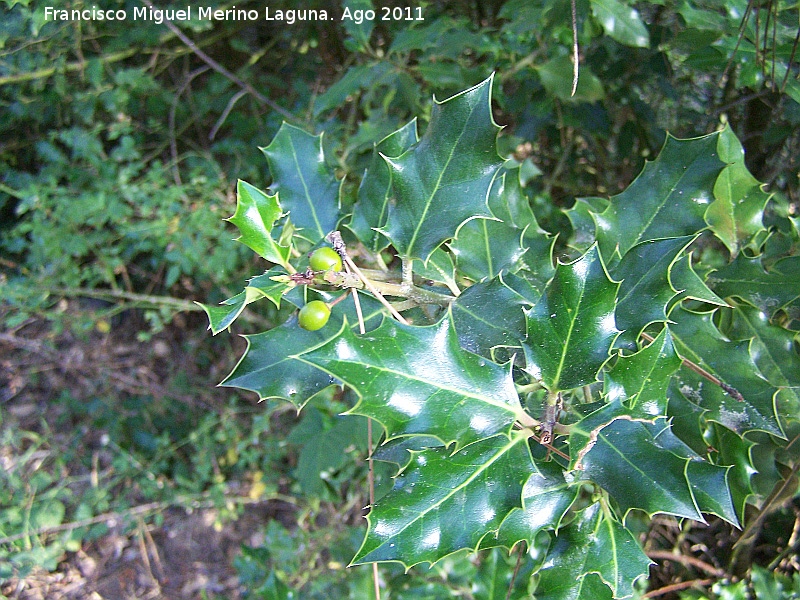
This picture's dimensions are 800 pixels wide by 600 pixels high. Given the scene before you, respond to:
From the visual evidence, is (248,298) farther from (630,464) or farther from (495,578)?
(495,578)

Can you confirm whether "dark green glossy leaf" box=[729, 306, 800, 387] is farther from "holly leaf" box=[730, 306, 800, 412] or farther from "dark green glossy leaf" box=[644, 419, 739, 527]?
"dark green glossy leaf" box=[644, 419, 739, 527]

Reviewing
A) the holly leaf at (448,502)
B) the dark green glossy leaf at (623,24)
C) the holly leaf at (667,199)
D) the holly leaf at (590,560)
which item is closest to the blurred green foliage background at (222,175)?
the dark green glossy leaf at (623,24)

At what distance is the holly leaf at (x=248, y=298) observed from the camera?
0.72 meters

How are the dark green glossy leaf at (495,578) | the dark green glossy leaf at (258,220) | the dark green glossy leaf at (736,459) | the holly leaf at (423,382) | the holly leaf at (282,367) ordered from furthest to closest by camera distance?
the dark green glossy leaf at (495,578) < the dark green glossy leaf at (736,459) < the holly leaf at (282,367) < the dark green glossy leaf at (258,220) < the holly leaf at (423,382)

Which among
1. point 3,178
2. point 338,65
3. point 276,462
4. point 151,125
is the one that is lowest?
point 276,462

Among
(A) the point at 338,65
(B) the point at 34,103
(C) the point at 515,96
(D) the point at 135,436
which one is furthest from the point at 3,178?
(C) the point at 515,96

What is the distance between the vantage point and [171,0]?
8.23ft

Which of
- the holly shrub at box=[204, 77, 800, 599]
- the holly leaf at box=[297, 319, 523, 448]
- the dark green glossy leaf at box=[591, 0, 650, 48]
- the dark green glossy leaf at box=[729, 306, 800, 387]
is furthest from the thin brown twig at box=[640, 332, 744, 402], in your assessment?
the dark green glossy leaf at box=[591, 0, 650, 48]

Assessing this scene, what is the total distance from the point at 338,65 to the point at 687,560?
220 cm

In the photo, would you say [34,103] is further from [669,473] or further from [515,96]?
[669,473]

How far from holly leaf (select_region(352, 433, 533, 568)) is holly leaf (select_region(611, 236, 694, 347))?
0.81ft

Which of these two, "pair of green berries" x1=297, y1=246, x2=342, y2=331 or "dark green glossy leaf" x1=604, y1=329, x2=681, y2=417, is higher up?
"pair of green berries" x1=297, y1=246, x2=342, y2=331

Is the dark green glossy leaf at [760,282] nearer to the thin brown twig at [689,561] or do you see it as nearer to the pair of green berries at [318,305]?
the pair of green berries at [318,305]

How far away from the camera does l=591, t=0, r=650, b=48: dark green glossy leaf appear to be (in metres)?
1.40
